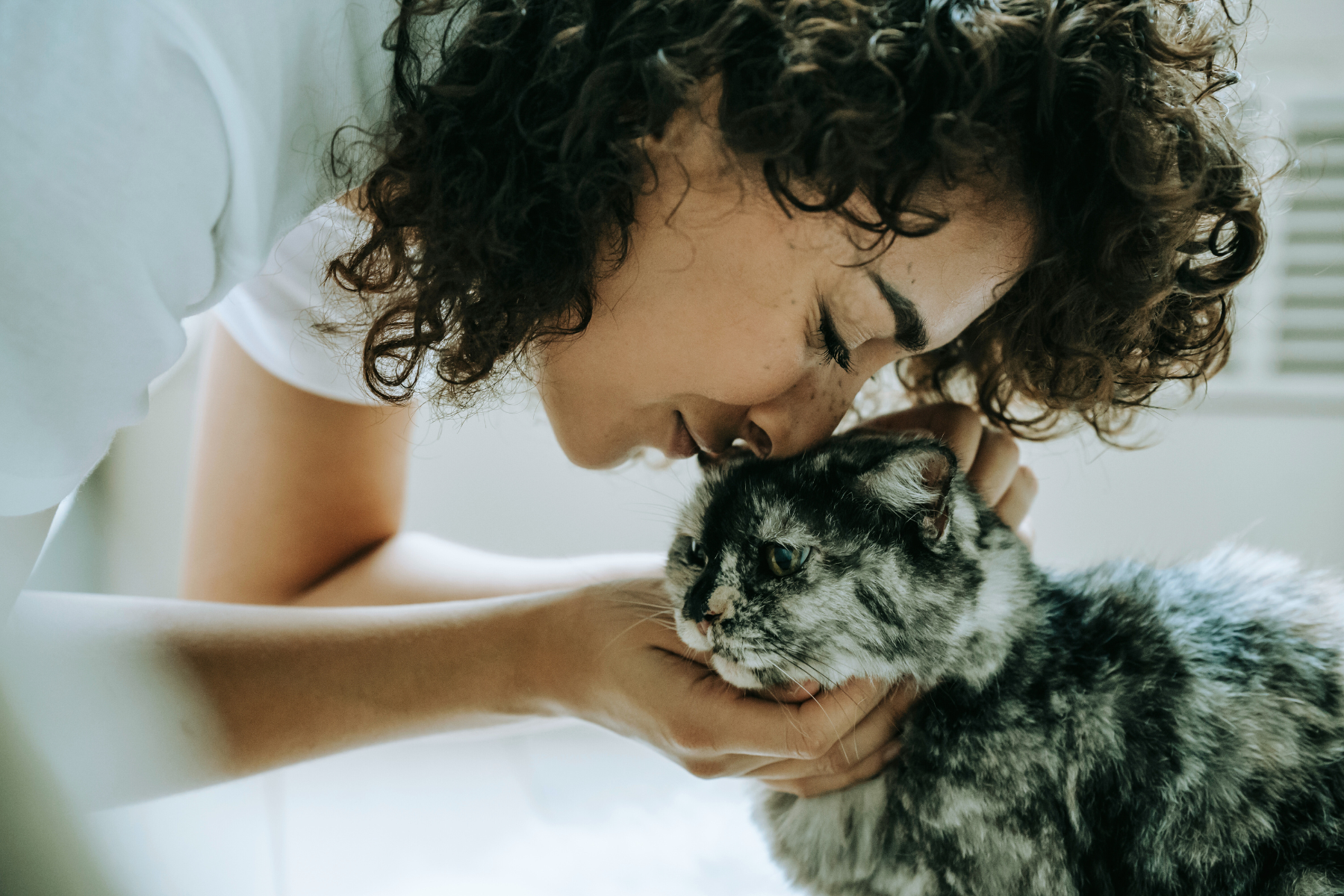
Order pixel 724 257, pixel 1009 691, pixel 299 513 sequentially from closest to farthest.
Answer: pixel 724 257 < pixel 1009 691 < pixel 299 513

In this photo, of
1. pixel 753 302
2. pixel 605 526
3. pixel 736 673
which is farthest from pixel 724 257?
pixel 605 526

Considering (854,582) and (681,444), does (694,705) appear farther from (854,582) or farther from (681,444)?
(681,444)

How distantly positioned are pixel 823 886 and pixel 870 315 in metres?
0.61

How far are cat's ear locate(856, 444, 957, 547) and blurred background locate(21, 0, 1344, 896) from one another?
0.47 m

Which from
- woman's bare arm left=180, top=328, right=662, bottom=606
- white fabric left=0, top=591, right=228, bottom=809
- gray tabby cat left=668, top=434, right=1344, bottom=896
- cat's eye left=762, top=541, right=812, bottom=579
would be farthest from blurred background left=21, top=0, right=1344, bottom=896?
cat's eye left=762, top=541, right=812, bottom=579

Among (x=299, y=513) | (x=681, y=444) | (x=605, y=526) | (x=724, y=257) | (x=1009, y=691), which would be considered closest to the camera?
(x=724, y=257)

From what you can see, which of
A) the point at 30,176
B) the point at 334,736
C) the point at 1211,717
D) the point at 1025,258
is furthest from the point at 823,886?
the point at 30,176

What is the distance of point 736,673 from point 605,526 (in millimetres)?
1048

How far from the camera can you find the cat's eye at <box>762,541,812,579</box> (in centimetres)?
91

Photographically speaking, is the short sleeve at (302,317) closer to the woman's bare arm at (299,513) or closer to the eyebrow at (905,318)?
the woman's bare arm at (299,513)

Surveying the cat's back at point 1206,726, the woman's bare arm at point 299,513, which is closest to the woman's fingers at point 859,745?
the cat's back at point 1206,726

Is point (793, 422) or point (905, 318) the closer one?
point (905, 318)

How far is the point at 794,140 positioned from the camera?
2.32 ft

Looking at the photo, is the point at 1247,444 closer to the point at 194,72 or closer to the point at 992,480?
the point at 992,480
